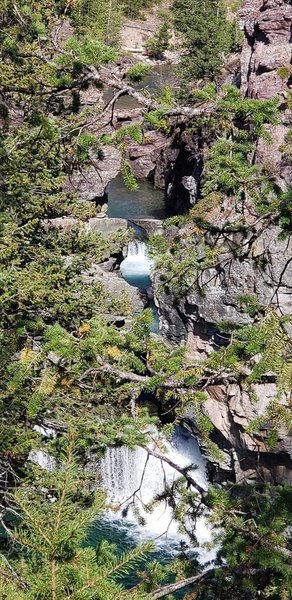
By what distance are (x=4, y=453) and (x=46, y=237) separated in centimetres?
455

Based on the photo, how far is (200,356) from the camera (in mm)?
13469

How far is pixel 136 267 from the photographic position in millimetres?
21953

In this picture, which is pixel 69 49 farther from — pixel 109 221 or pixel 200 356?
pixel 109 221

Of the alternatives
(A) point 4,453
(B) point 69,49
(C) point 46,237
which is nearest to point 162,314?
(C) point 46,237

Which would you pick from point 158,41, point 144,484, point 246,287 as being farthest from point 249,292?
point 158,41

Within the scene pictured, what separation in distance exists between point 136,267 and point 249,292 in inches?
395

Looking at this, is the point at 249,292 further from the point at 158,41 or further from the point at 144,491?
the point at 158,41

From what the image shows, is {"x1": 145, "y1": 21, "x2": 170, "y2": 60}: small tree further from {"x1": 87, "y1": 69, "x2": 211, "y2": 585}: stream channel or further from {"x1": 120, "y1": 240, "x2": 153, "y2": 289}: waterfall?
{"x1": 87, "y1": 69, "x2": 211, "y2": 585}: stream channel

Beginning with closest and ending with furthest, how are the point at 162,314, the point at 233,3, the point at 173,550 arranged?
the point at 173,550, the point at 162,314, the point at 233,3

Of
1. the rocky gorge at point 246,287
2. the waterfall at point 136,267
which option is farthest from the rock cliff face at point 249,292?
the waterfall at point 136,267

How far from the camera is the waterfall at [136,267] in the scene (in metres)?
20.8

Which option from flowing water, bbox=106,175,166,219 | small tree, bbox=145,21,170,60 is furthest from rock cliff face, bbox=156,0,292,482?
small tree, bbox=145,21,170,60

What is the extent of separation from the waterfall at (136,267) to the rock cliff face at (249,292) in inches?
239

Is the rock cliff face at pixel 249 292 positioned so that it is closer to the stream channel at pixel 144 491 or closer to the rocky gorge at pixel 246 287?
the rocky gorge at pixel 246 287
